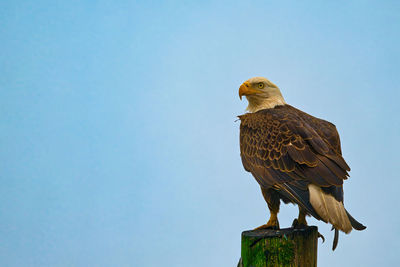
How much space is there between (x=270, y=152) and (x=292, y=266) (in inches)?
45.4

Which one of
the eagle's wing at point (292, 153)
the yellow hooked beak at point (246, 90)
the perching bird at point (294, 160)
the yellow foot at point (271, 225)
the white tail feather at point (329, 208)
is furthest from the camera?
the yellow hooked beak at point (246, 90)

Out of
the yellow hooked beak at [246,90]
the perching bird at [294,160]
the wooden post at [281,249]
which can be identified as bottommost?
the wooden post at [281,249]

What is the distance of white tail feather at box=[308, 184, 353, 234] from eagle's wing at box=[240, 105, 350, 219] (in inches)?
2.0

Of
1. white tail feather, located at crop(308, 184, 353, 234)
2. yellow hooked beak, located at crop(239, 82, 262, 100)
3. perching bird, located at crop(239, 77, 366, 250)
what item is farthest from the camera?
yellow hooked beak, located at crop(239, 82, 262, 100)

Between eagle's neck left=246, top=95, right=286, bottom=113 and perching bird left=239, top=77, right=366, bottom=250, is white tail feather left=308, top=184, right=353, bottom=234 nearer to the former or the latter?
perching bird left=239, top=77, right=366, bottom=250

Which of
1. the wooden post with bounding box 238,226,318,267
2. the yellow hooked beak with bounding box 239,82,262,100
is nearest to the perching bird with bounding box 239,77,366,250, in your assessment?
the yellow hooked beak with bounding box 239,82,262,100

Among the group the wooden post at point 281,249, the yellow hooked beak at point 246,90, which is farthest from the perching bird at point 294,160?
the wooden post at point 281,249

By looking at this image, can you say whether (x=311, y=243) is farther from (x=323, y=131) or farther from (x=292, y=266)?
(x=323, y=131)

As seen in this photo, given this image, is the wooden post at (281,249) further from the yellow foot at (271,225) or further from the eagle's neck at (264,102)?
the eagle's neck at (264,102)

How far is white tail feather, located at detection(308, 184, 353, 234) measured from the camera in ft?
12.8

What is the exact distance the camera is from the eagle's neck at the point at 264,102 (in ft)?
17.9

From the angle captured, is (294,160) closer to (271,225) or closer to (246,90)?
(271,225)

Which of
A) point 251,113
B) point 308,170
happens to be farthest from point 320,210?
point 251,113

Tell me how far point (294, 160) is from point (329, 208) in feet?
1.96
